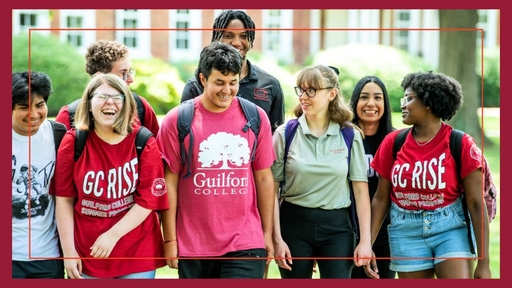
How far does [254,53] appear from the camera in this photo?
17.3 metres

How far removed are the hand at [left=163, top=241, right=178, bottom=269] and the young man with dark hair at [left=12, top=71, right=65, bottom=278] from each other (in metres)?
0.64

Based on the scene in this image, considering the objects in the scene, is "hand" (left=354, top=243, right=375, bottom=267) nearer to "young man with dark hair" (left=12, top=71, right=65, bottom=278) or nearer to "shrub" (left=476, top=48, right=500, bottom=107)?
"young man with dark hair" (left=12, top=71, right=65, bottom=278)

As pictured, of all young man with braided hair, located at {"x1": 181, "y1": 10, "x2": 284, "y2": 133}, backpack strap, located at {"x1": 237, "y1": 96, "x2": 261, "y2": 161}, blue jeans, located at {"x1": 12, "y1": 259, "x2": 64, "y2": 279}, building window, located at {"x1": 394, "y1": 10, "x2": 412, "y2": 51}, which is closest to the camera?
backpack strap, located at {"x1": 237, "y1": 96, "x2": 261, "y2": 161}

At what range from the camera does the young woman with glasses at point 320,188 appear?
4781 mm

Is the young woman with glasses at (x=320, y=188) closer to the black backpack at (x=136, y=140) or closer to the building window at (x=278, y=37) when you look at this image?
the black backpack at (x=136, y=140)

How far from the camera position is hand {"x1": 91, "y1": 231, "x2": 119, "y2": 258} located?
457 cm

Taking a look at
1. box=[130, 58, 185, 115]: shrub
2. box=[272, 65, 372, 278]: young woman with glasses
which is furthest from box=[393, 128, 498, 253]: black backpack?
box=[130, 58, 185, 115]: shrub

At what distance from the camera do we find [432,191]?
470 cm

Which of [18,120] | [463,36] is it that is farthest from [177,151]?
[463,36]

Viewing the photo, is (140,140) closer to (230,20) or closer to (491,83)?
(230,20)

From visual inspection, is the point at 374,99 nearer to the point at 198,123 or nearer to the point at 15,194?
the point at 198,123

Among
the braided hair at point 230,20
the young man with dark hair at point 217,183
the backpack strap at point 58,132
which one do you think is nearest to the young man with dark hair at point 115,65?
the backpack strap at point 58,132

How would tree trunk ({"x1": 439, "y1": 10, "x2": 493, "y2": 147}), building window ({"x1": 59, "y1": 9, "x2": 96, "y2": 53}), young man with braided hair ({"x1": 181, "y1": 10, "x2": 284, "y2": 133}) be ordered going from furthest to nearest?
building window ({"x1": 59, "y1": 9, "x2": 96, "y2": 53})
tree trunk ({"x1": 439, "y1": 10, "x2": 493, "y2": 147})
young man with braided hair ({"x1": 181, "y1": 10, "x2": 284, "y2": 133})

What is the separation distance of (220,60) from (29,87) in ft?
3.72
